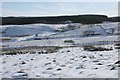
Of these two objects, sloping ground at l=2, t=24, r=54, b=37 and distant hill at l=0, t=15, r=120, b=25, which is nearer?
sloping ground at l=2, t=24, r=54, b=37

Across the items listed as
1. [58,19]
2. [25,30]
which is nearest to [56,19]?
[58,19]

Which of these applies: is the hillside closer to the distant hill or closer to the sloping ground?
the distant hill

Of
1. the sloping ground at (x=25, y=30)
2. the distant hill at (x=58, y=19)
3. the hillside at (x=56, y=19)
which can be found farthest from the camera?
the distant hill at (x=58, y=19)

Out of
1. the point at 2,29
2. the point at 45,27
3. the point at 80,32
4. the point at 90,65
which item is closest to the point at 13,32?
the point at 2,29

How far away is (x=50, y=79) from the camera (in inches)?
415

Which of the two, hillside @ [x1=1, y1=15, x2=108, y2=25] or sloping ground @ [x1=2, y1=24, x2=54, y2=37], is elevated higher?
hillside @ [x1=1, y1=15, x2=108, y2=25]

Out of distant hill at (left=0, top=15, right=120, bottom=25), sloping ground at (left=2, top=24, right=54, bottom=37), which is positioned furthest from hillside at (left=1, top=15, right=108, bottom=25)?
sloping ground at (left=2, top=24, right=54, bottom=37)

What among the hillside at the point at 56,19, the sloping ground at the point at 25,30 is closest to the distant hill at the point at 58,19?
the hillside at the point at 56,19

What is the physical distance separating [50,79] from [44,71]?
1893 millimetres

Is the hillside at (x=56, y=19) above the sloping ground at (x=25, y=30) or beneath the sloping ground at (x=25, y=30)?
above

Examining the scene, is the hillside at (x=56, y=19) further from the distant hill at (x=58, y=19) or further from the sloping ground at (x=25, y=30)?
the sloping ground at (x=25, y=30)

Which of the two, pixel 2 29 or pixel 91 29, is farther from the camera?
pixel 2 29

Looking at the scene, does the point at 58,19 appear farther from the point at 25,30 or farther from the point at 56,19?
the point at 25,30

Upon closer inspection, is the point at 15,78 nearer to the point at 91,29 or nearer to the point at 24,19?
the point at 91,29
